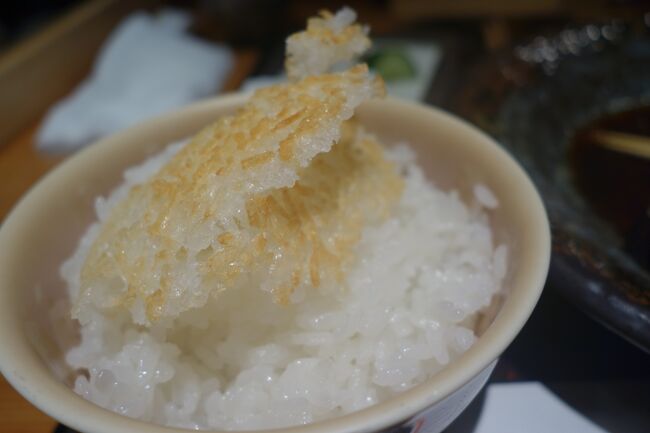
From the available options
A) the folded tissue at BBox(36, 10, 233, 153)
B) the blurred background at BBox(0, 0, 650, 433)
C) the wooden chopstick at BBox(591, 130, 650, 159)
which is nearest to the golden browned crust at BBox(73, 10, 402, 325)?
the blurred background at BBox(0, 0, 650, 433)

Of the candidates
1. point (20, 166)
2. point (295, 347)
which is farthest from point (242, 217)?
point (20, 166)

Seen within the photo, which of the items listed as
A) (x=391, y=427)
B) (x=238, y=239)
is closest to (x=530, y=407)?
(x=391, y=427)

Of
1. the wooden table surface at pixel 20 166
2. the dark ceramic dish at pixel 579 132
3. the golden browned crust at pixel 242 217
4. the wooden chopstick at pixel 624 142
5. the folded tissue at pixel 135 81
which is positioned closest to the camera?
the golden browned crust at pixel 242 217

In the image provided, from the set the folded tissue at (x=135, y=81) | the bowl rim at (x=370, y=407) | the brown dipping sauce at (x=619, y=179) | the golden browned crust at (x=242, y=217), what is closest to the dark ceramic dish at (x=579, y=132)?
the brown dipping sauce at (x=619, y=179)

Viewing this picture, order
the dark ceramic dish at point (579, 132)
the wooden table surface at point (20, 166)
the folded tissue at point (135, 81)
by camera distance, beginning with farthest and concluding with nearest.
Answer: the folded tissue at point (135, 81) → the wooden table surface at point (20, 166) → the dark ceramic dish at point (579, 132)

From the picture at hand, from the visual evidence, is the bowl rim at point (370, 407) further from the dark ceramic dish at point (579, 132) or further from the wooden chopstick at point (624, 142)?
the wooden chopstick at point (624, 142)

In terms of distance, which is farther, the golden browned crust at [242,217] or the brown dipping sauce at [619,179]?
the brown dipping sauce at [619,179]
